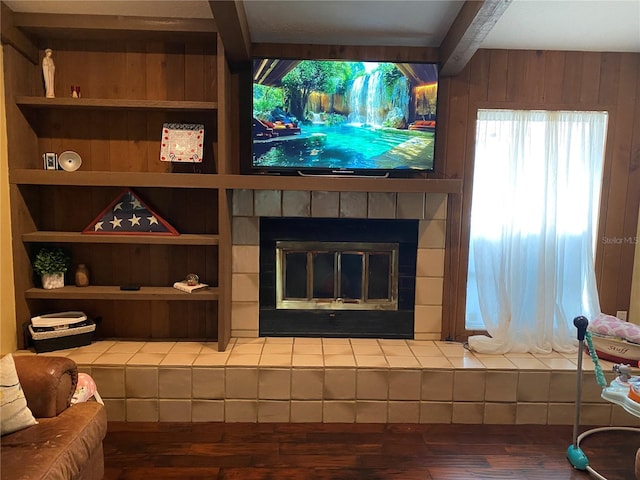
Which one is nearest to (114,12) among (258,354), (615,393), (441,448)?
(258,354)

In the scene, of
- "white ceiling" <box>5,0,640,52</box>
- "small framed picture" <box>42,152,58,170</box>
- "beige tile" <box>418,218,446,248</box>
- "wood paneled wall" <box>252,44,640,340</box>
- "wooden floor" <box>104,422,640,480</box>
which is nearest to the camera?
"wooden floor" <box>104,422,640,480</box>

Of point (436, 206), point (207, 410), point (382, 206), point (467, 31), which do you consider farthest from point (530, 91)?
point (207, 410)

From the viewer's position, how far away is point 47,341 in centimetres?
246

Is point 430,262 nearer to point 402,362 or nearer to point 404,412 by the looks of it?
point 402,362

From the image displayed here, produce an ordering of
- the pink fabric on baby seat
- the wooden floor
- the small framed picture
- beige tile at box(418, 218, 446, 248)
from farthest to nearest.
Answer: beige tile at box(418, 218, 446, 248) < the small framed picture < the pink fabric on baby seat < the wooden floor

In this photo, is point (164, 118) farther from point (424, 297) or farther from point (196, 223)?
point (424, 297)

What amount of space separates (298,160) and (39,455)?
1838mm

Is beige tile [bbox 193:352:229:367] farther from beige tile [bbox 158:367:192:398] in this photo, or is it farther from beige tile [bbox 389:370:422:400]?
beige tile [bbox 389:370:422:400]

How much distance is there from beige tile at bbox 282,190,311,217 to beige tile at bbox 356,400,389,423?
1.17m

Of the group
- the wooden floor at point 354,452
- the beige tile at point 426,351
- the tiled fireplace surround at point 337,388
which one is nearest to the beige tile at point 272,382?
the tiled fireplace surround at point 337,388

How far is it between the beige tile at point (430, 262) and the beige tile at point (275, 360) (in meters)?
1.01

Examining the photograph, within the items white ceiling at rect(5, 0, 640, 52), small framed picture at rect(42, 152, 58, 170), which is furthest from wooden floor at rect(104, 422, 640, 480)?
white ceiling at rect(5, 0, 640, 52)

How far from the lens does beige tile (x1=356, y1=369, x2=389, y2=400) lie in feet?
7.82

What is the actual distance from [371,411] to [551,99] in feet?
7.13
